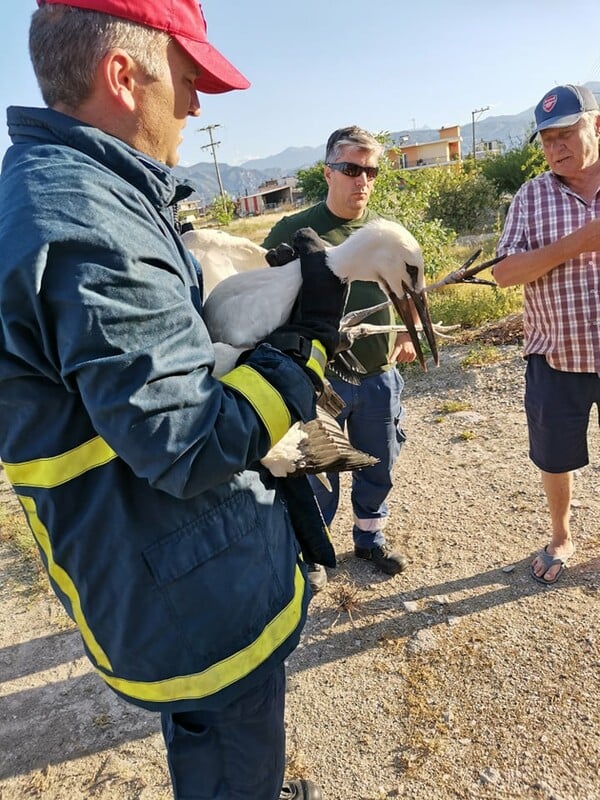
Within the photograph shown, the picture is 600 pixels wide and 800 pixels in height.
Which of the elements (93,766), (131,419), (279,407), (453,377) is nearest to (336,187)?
(279,407)

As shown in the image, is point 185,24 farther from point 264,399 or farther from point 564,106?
point 564,106

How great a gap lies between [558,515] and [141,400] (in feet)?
10.2

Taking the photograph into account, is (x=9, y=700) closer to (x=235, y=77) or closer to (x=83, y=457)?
(x=83, y=457)

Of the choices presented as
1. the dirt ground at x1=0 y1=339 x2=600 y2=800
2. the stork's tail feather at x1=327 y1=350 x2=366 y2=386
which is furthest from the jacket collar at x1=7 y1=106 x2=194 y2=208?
the dirt ground at x1=0 y1=339 x2=600 y2=800

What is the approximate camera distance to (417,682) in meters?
2.89

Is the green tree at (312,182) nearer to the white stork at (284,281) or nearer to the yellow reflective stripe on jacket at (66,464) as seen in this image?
the white stork at (284,281)

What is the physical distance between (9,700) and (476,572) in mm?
2797

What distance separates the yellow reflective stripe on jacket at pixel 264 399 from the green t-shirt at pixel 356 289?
2.04m

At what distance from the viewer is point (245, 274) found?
6.10 ft

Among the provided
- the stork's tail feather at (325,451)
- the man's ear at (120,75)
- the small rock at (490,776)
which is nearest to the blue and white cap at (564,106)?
the stork's tail feather at (325,451)

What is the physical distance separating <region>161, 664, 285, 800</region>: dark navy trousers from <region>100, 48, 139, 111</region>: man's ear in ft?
5.08

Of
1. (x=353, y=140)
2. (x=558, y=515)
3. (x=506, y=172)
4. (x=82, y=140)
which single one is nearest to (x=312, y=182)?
(x=506, y=172)

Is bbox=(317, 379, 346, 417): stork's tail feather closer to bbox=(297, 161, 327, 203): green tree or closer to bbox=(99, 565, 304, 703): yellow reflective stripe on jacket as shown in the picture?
bbox=(99, 565, 304, 703): yellow reflective stripe on jacket

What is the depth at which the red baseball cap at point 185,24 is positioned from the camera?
125 cm
